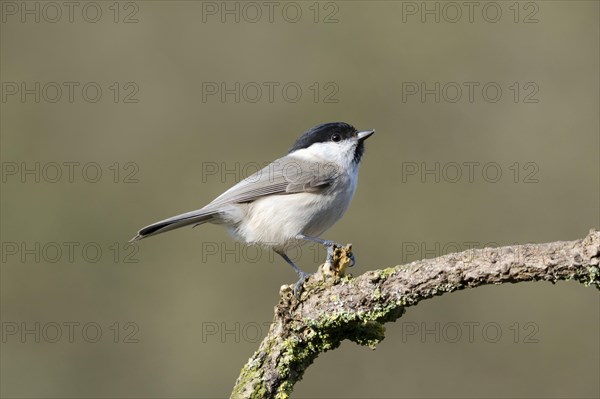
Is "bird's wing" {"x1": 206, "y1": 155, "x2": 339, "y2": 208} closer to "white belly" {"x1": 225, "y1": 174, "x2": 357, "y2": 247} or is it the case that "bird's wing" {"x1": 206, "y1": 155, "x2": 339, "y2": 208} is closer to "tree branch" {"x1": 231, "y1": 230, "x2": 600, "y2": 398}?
"white belly" {"x1": 225, "y1": 174, "x2": 357, "y2": 247}

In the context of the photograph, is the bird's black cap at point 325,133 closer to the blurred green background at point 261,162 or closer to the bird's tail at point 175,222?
the bird's tail at point 175,222

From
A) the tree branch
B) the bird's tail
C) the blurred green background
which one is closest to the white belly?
the bird's tail

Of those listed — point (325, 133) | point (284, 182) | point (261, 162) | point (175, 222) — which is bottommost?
point (175, 222)

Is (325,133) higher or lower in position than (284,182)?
higher

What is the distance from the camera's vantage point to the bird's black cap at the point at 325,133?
4461 mm

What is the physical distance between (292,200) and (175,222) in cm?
67

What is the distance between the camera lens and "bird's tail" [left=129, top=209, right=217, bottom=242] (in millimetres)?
3785

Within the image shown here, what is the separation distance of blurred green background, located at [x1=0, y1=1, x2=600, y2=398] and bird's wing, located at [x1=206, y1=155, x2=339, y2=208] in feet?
6.54

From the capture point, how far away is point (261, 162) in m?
7.12

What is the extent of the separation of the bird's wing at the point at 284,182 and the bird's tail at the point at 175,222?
7cm

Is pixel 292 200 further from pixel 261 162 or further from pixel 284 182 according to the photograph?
pixel 261 162

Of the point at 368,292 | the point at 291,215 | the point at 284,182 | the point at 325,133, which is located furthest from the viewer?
the point at 325,133

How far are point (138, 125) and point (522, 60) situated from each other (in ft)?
13.7

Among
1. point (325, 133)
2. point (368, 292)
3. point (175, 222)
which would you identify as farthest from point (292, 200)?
point (368, 292)
